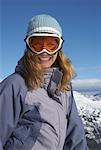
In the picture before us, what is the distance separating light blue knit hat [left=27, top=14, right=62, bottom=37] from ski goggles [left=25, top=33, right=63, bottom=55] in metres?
0.02

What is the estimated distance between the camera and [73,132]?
2396 millimetres

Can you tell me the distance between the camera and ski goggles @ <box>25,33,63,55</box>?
2.28 m

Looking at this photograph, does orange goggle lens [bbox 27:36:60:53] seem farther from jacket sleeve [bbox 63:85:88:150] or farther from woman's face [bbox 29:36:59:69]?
jacket sleeve [bbox 63:85:88:150]

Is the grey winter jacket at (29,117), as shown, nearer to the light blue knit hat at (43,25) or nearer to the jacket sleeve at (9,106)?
the jacket sleeve at (9,106)

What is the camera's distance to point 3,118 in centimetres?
209

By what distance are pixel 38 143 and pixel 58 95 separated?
312 millimetres

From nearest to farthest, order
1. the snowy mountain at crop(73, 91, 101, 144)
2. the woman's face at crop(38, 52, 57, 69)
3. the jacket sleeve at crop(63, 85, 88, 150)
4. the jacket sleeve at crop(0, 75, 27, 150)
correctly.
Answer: the jacket sleeve at crop(0, 75, 27, 150) → the woman's face at crop(38, 52, 57, 69) → the jacket sleeve at crop(63, 85, 88, 150) → the snowy mountain at crop(73, 91, 101, 144)

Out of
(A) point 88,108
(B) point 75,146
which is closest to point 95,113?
(A) point 88,108

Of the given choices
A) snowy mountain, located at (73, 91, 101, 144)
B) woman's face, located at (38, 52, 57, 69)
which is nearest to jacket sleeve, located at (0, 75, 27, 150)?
woman's face, located at (38, 52, 57, 69)

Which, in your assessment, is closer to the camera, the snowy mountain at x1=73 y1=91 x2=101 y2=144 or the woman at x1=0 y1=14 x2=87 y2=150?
the woman at x1=0 y1=14 x2=87 y2=150

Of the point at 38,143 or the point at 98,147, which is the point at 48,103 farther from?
the point at 98,147

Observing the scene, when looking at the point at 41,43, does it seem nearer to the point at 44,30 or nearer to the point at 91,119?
the point at 44,30

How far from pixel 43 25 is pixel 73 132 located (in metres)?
0.64

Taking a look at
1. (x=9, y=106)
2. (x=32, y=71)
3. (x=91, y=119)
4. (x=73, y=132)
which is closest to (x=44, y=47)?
(x=32, y=71)
